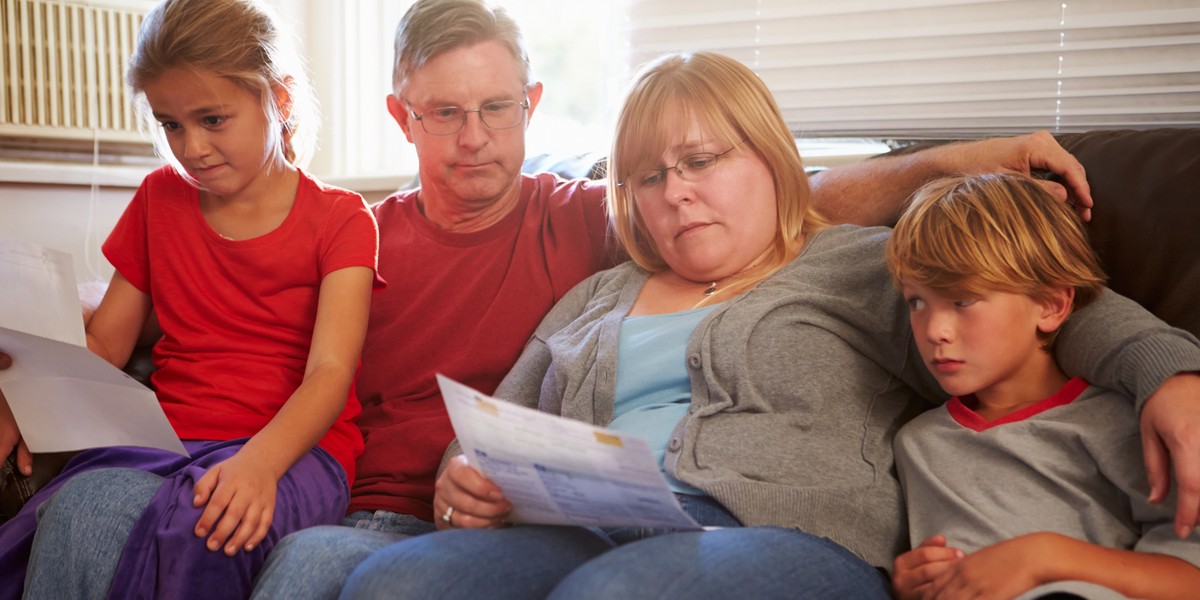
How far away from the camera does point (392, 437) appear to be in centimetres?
156

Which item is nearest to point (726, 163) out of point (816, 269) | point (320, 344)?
point (816, 269)

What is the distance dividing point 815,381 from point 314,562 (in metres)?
0.63

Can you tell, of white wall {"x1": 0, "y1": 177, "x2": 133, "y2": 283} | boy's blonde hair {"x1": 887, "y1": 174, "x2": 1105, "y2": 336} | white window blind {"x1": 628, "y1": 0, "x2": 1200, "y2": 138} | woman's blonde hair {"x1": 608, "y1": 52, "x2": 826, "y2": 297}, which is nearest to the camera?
boy's blonde hair {"x1": 887, "y1": 174, "x2": 1105, "y2": 336}

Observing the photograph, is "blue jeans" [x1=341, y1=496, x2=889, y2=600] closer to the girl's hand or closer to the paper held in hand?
the paper held in hand

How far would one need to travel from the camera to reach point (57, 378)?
1.34m

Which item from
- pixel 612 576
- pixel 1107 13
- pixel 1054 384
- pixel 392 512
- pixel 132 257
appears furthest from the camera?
pixel 1107 13

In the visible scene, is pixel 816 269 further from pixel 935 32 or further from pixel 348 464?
pixel 935 32

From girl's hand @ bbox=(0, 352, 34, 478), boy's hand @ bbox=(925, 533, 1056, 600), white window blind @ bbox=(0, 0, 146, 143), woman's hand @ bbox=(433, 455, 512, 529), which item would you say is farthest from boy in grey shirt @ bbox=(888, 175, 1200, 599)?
white window blind @ bbox=(0, 0, 146, 143)

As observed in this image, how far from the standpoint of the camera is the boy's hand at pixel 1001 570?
97 cm

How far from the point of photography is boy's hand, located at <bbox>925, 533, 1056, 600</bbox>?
3.19 ft

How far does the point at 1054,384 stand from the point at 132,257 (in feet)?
4.37

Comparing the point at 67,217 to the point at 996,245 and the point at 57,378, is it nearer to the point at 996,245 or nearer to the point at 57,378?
the point at 57,378

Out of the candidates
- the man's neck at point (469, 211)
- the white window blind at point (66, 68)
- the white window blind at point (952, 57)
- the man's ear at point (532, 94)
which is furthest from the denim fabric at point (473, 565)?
the white window blind at point (66, 68)

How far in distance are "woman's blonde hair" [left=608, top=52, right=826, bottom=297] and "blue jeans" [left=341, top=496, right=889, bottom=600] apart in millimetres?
448
